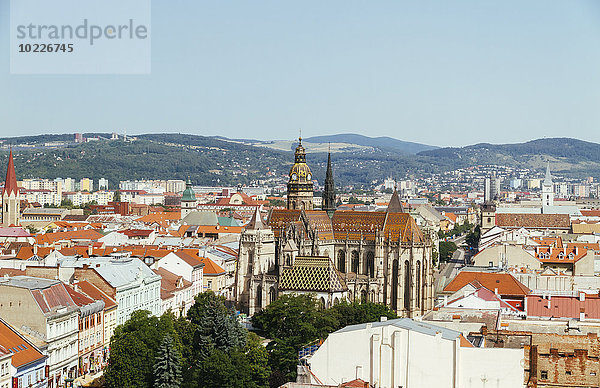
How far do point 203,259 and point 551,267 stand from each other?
136 ft

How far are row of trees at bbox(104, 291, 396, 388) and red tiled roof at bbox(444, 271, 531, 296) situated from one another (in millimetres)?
11279

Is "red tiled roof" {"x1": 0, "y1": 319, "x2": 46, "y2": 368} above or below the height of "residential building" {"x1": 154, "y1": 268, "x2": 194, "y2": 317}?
above

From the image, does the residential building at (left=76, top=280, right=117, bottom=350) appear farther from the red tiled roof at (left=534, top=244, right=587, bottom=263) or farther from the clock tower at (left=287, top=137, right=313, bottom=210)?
the red tiled roof at (left=534, top=244, right=587, bottom=263)

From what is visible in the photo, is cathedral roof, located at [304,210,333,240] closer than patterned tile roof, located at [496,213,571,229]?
Yes

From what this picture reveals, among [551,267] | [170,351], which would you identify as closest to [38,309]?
[170,351]

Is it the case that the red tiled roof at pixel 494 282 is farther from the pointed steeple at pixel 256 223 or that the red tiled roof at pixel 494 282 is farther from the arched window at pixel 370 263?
the pointed steeple at pixel 256 223

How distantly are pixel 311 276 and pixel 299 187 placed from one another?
19145 mm

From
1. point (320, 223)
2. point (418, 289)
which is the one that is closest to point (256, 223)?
point (320, 223)

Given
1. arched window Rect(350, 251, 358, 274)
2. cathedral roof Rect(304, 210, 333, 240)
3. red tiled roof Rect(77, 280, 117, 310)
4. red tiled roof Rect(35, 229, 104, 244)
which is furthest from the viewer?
red tiled roof Rect(35, 229, 104, 244)

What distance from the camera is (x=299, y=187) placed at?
110 meters

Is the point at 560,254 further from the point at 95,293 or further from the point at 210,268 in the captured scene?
the point at 95,293

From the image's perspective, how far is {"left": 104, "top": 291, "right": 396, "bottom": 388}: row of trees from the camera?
62.2 m

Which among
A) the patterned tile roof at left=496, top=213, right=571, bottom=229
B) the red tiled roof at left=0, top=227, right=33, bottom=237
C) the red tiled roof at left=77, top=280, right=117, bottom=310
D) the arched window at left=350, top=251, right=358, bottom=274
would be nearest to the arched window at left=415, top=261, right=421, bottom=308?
the arched window at left=350, top=251, right=358, bottom=274

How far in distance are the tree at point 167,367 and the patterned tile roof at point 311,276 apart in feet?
95.0
